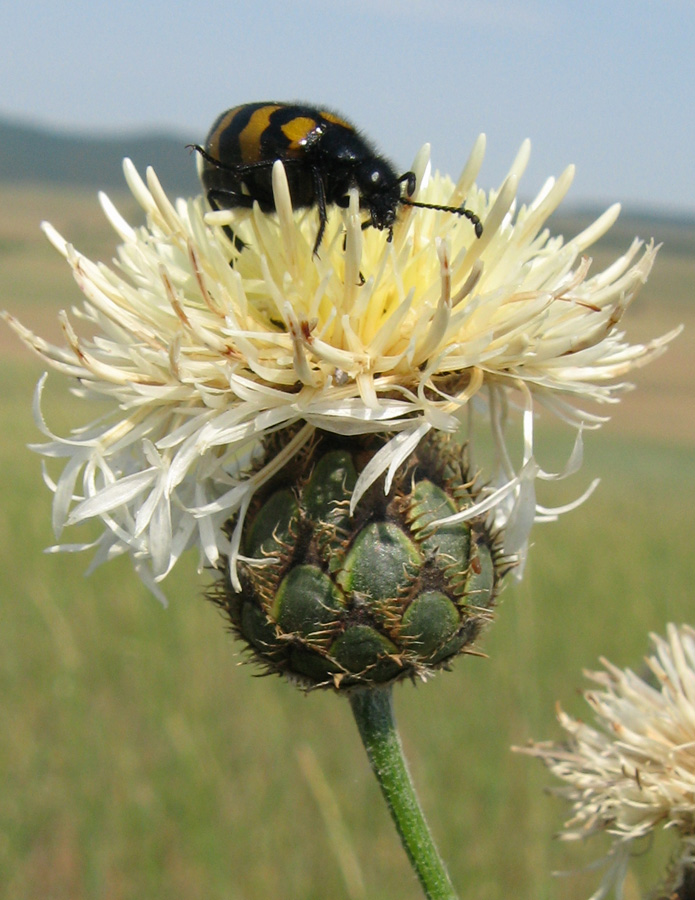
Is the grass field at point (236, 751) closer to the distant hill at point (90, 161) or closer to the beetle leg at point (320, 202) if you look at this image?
the beetle leg at point (320, 202)

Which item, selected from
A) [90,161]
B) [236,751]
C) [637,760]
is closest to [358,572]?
[637,760]

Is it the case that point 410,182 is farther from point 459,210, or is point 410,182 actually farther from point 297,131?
point 297,131

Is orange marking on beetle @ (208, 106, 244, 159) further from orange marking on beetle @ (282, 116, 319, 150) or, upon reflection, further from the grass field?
the grass field

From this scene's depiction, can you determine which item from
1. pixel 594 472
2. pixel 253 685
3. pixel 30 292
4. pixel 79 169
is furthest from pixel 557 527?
pixel 79 169

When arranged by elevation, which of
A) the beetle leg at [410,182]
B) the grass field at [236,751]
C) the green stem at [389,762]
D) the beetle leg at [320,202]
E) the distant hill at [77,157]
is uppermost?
the beetle leg at [410,182]

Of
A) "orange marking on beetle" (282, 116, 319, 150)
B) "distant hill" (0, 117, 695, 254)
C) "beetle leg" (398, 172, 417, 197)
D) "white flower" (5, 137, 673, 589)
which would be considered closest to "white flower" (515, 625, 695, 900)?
"white flower" (5, 137, 673, 589)

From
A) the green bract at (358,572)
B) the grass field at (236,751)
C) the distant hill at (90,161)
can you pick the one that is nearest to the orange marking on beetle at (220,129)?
the green bract at (358,572)
